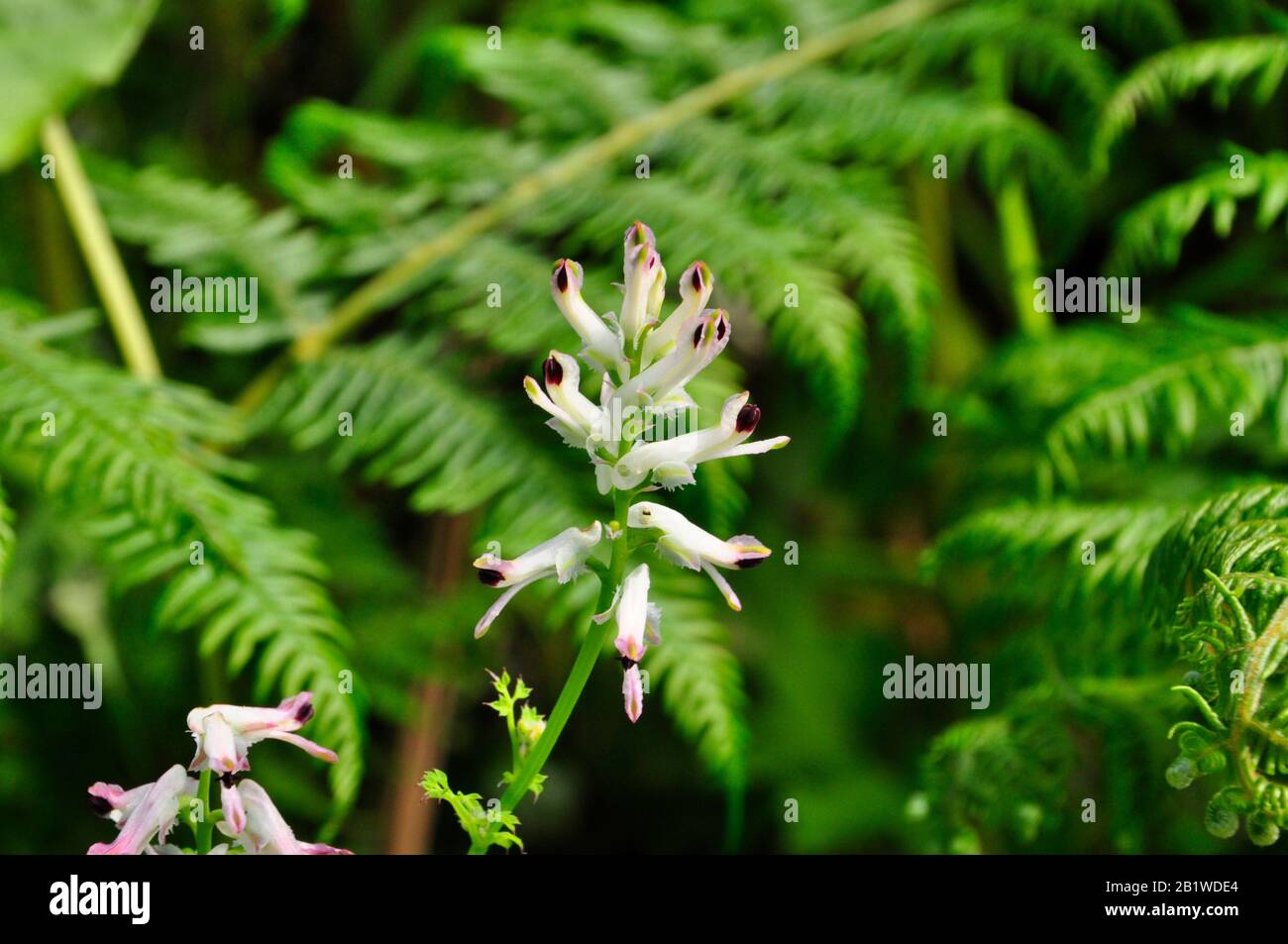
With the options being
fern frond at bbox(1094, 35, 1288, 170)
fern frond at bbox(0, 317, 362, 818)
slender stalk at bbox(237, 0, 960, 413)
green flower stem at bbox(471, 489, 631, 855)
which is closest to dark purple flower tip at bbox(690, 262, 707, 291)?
green flower stem at bbox(471, 489, 631, 855)

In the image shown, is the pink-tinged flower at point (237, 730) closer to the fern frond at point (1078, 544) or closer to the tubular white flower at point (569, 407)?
the tubular white flower at point (569, 407)

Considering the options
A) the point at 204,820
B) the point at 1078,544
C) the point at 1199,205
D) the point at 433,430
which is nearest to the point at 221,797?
the point at 204,820

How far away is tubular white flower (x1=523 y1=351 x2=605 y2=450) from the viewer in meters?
0.61

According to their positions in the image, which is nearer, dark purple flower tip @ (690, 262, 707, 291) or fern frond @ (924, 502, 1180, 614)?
dark purple flower tip @ (690, 262, 707, 291)

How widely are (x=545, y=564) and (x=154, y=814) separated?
0.87 ft

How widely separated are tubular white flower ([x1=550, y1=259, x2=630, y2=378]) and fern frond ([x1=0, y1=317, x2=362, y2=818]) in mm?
551

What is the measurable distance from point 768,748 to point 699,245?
117 cm

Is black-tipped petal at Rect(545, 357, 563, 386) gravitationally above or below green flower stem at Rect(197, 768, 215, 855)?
above

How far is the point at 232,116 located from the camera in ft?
8.54

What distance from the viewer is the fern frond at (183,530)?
1.09 m

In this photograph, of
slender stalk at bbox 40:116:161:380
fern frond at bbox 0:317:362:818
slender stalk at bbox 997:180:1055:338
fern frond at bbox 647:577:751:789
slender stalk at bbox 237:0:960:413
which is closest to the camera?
fern frond at bbox 0:317:362:818

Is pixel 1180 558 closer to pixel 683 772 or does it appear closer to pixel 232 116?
pixel 683 772

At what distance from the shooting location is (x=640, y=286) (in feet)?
2.05

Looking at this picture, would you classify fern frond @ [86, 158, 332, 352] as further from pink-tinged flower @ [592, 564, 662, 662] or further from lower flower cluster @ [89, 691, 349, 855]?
pink-tinged flower @ [592, 564, 662, 662]
